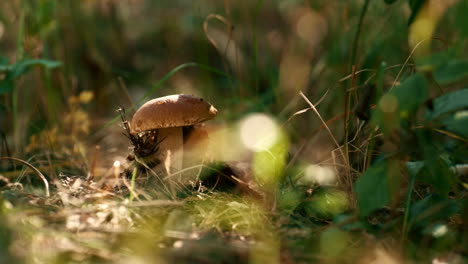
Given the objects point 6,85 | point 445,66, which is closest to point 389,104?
point 445,66

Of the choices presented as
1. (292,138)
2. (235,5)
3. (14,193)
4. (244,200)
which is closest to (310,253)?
(244,200)

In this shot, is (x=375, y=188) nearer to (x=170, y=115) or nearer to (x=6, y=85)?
(x=170, y=115)

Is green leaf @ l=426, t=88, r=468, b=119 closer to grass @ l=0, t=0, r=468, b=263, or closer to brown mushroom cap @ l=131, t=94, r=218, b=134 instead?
grass @ l=0, t=0, r=468, b=263

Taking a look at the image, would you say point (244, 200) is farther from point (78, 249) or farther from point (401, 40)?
point (401, 40)

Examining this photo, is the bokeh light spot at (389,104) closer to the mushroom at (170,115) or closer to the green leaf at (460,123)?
the green leaf at (460,123)

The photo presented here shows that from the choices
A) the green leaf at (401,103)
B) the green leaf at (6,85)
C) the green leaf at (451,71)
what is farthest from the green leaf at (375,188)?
the green leaf at (6,85)

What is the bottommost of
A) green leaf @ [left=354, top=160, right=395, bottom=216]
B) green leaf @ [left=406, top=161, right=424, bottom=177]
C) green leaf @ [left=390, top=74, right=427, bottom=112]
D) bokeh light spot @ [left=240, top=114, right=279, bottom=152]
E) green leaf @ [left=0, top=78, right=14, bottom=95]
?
bokeh light spot @ [left=240, top=114, right=279, bottom=152]

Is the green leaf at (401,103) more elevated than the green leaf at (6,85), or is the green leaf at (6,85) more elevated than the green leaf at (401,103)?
the green leaf at (401,103)

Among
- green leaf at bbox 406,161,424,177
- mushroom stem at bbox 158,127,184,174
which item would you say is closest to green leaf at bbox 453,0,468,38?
green leaf at bbox 406,161,424,177
